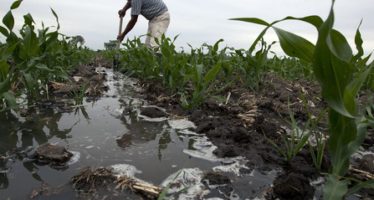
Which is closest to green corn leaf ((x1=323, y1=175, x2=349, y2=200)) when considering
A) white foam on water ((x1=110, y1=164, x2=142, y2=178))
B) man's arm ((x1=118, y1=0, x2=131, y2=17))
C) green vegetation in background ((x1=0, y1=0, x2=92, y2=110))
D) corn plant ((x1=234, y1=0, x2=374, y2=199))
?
corn plant ((x1=234, y1=0, x2=374, y2=199))

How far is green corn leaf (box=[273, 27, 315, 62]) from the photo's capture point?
1.11m

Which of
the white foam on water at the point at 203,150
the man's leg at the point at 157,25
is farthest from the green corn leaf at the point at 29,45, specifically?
the man's leg at the point at 157,25

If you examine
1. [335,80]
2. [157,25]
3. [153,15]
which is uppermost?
[153,15]

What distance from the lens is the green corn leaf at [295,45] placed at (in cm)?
111

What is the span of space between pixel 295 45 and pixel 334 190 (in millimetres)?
477

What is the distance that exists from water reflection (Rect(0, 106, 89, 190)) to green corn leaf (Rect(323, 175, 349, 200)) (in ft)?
3.22

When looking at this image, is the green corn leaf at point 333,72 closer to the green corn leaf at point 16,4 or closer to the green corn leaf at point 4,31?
the green corn leaf at point 16,4

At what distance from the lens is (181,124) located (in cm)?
206

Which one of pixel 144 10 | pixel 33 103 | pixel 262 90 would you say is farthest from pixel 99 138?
pixel 144 10

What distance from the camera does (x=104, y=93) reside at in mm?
3096

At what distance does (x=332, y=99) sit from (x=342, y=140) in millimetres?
191

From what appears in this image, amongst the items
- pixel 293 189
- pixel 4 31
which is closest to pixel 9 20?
pixel 4 31

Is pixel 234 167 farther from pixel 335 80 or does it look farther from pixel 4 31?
pixel 4 31

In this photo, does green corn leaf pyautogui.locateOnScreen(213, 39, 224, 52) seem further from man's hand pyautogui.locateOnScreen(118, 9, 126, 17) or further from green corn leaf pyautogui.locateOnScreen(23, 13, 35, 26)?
man's hand pyautogui.locateOnScreen(118, 9, 126, 17)
